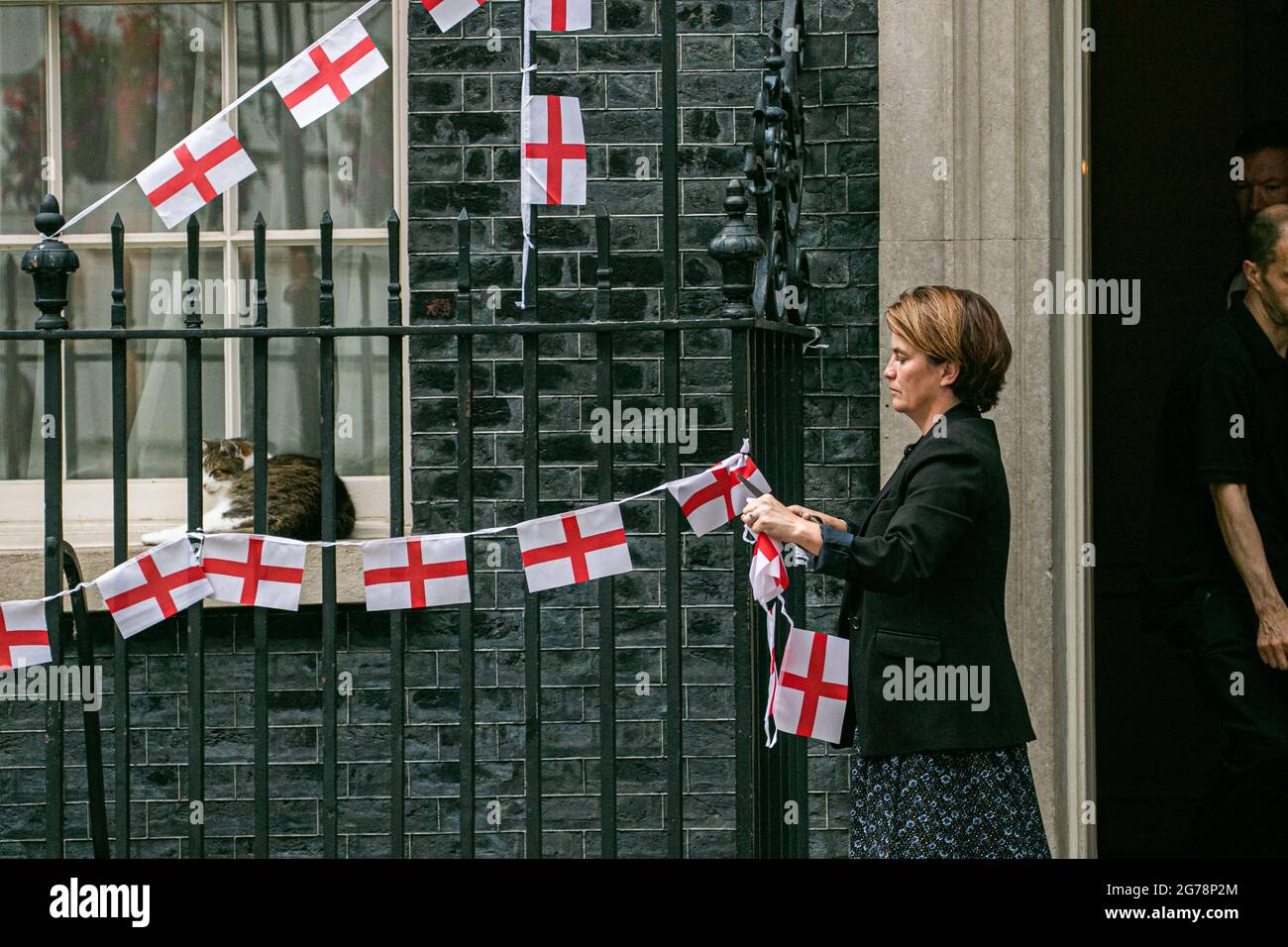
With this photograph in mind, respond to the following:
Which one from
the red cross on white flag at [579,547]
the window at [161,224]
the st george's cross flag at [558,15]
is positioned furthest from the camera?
the window at [161,224]

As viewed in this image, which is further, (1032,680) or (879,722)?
(1032,680)

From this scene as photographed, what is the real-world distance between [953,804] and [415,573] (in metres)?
1.46

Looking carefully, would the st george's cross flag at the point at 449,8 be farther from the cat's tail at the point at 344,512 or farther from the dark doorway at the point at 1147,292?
the dark doorway at the point at 1147,292

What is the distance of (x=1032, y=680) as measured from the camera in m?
5.73

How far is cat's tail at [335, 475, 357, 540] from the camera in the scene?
586 cm

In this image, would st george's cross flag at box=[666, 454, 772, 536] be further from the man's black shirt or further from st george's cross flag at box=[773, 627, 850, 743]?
the man's black shirt

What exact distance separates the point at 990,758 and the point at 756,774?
0.60 meters

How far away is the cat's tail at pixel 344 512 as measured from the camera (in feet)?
19.2

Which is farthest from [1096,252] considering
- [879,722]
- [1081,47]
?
[879,722]

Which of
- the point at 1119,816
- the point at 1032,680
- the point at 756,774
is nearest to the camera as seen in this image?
the point at 756,774

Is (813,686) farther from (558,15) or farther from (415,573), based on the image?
(558,15)

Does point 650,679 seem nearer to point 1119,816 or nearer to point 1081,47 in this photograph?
point 1119,816

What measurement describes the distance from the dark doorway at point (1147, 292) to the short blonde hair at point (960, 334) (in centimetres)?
274

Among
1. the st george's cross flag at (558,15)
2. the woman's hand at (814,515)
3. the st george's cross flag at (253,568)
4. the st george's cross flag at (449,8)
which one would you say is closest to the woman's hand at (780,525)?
the woman's hand at (814,515)
